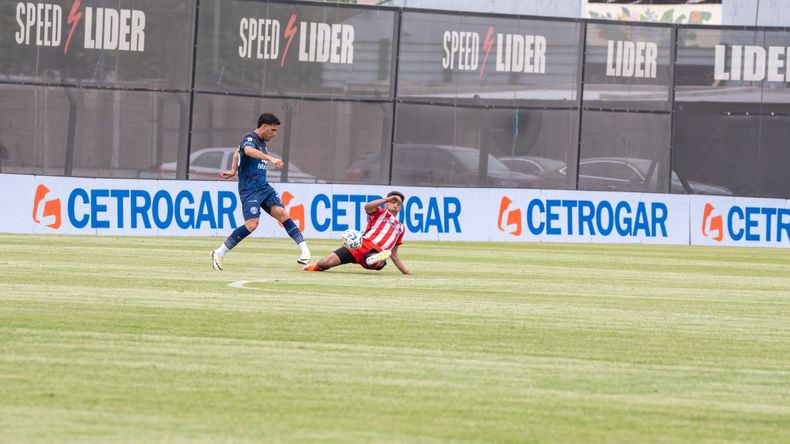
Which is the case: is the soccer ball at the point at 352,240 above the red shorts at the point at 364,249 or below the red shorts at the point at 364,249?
above

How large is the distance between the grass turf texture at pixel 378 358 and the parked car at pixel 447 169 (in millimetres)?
13115

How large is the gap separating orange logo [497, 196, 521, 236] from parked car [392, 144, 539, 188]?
491 millimetres

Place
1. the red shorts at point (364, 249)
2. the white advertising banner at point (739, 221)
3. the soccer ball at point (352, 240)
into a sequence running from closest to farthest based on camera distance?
the soccer ball at point (352, 240)
the red shorts at point (364, 249)
the white advertising banner at point (739, 221)

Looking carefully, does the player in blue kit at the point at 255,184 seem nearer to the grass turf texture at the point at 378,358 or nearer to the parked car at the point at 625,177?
the grass turf texture at the point at 378,358

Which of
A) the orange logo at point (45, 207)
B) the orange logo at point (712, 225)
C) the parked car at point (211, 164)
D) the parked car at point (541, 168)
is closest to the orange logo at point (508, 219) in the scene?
the parked car at point (541, 168)

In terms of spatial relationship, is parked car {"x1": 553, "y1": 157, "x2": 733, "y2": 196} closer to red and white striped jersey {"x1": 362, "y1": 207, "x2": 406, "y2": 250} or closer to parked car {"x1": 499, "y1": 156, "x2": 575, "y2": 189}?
parked car {"x1": 499, "y1": 156, "x2": 575, "y2": 189}

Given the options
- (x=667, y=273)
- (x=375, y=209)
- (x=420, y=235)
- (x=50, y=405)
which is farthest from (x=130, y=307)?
(x=420, y=235)

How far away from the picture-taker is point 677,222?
1292 inches

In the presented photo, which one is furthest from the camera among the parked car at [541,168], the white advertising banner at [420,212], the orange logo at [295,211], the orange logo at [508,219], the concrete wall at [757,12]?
the concrete wall at [757,12]

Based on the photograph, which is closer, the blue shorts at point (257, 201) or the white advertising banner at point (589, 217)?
the blue shorts at point (257, 201)

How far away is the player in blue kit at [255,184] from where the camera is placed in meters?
18.8

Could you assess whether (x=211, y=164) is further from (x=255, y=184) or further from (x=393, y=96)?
(x=255, y=184)

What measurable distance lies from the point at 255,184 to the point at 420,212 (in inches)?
471

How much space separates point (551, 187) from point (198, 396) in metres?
24.8
